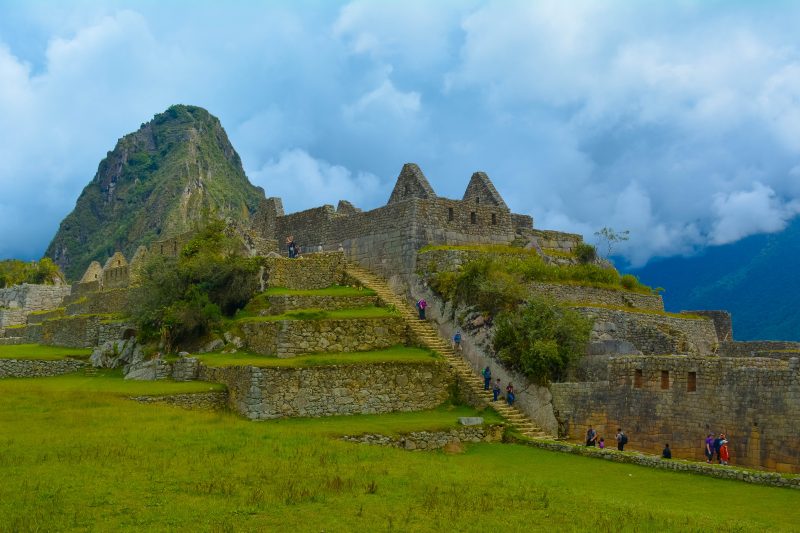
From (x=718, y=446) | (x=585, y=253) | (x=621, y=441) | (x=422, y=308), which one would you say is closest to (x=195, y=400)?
(x=422, y=308)

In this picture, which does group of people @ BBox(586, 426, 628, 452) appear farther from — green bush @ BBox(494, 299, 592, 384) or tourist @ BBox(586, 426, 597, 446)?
green bush @ BBox(494, 299, 592, 384)

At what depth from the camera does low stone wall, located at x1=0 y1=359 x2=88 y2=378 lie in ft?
104

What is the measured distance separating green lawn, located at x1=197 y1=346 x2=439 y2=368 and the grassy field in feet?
11.1

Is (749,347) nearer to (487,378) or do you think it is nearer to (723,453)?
(487,378)

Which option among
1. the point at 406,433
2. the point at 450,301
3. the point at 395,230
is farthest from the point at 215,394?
the point at 395,230

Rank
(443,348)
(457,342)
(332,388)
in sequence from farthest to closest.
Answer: (457,342) < (443,348) < (332,388)

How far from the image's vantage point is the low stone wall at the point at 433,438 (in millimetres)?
21844

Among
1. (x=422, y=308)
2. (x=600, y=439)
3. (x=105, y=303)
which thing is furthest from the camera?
(x=105, y=303)

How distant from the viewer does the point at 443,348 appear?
28797mm

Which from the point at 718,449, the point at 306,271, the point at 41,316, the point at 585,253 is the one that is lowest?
the point at 718,449

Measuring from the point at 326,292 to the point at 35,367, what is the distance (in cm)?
1211

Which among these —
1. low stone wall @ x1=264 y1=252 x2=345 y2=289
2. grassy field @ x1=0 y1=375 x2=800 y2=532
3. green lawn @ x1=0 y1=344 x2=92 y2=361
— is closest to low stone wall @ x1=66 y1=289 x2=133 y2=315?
green lawn @ x1=0 y1=344 x2=92 y2=361

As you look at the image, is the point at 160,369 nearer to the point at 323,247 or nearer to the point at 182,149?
the point at 323,247

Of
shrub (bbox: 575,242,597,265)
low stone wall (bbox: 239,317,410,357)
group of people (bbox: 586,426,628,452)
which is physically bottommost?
group of people (bbox: 586,426,628,452)
